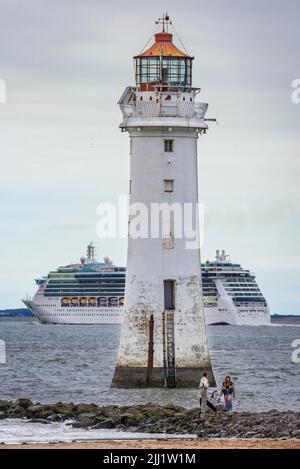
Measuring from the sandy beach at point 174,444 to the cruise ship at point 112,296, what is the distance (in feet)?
329

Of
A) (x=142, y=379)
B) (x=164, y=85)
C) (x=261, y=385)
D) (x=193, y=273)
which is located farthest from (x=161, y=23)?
(x=261, y=385)

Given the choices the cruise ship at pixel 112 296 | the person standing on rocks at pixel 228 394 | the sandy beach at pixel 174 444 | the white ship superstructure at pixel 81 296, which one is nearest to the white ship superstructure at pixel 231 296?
the cruise ship at pixel 112 296

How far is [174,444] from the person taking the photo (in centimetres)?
2573

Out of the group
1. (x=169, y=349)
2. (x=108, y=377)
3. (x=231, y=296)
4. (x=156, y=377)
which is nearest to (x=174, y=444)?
(x=156, y=377)

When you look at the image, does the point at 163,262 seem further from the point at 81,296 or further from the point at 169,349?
the point at 81,296

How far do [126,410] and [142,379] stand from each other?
4298 mm

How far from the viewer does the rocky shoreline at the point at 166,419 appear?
92.1ft

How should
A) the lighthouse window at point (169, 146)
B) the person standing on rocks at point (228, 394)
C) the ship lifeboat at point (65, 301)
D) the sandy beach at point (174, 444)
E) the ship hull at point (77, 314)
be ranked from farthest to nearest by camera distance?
A: the ship lifeboat at point (65, 301)
the ship hull at point (77, 314)
the lighthouse window at point (169, 146)
the person standing on rocks at point (228, 394)
the sandy beach at point (174, 444)

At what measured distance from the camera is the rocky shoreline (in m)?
28.1

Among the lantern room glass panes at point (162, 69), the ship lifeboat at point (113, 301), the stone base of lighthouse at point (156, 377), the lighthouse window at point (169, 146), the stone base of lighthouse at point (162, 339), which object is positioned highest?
the ship lifeboat at point (113, 301)

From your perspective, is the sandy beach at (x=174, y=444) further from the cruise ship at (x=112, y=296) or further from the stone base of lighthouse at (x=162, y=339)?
the cruise ship at (x=112, y=296)

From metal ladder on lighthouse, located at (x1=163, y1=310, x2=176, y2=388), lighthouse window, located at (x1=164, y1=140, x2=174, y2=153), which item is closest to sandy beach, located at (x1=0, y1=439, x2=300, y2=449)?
metal ladder on lighthouse, located at (x1=163, y1=310, x2=176, y2=388)

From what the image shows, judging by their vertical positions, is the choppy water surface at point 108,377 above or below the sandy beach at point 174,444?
above
